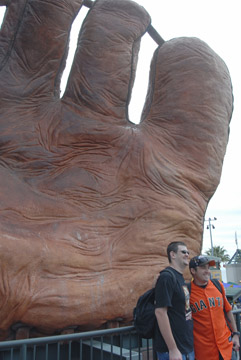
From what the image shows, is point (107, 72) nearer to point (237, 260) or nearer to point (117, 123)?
point (117, 123)

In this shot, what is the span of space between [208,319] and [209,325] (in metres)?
0.04

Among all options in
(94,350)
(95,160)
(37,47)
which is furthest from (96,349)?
(37,47)

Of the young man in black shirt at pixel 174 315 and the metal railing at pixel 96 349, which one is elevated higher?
the young man in black shirt at pixel 174 315

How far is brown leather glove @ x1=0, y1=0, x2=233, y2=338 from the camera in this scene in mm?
3451

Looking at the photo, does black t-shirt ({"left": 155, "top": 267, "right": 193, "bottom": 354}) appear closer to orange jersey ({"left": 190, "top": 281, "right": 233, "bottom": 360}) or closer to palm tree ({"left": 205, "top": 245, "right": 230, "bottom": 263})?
orange jersey ({"left": 190, "top": 281, "right": 233, "bottom": 360})

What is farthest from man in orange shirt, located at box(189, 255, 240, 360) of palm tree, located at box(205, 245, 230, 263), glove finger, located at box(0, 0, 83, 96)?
palm tree, located at box(205, 245, 230, 263)

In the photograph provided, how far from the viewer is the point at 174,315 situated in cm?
208

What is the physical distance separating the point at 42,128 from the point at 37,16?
1.56 meters

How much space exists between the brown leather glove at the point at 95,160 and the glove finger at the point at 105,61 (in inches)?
0.6

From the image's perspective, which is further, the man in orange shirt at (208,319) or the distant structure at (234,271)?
the distant structure at (234,271)

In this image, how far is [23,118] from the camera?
4.37 metres

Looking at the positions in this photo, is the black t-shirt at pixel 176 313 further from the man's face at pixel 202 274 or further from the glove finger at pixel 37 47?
the glove finger at pixel 37 47

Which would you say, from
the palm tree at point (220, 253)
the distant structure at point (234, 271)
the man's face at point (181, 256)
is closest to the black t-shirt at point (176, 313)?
the man's face at point (181, 256)

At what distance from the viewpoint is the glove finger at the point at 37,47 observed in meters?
4.57
